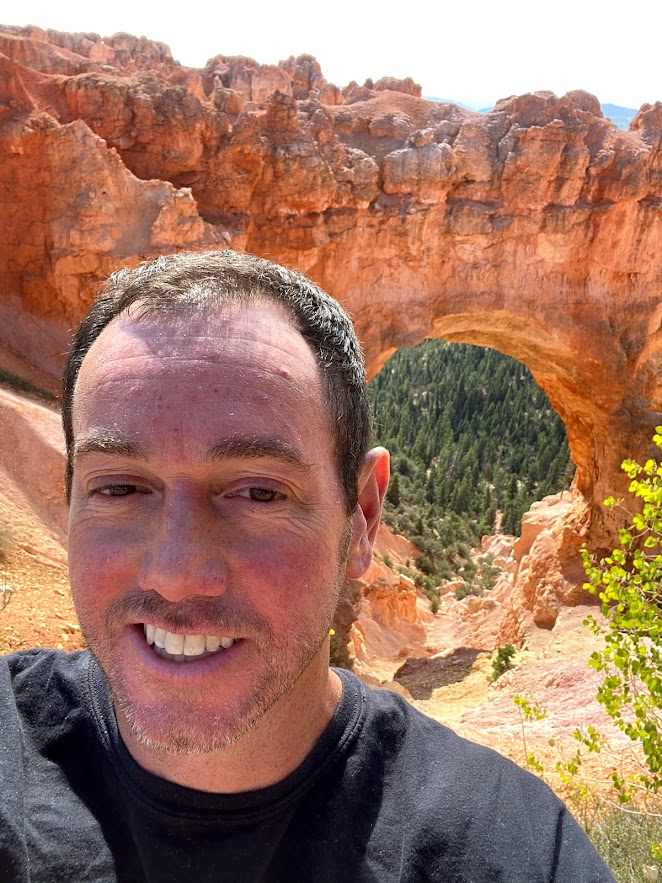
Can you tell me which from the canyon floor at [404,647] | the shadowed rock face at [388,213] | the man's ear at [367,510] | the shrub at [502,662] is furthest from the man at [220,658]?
the shrub at [502,662]

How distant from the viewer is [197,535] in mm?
1667

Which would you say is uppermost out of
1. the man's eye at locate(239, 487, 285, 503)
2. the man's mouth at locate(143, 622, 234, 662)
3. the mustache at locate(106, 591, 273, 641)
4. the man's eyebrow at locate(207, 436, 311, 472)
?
the man's eyebrow at locate(207, 436, 311, 472)

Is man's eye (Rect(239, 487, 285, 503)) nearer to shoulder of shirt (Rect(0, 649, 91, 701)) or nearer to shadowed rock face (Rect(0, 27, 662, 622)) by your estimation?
shoulder of shirt (Rect(0, 649, 91, 701))

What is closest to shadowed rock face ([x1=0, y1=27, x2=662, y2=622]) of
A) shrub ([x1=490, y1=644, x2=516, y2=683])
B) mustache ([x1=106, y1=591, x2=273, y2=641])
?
shrub ([x1=490, y1=644, x2=516, y2=683])

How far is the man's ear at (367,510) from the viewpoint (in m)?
2.18

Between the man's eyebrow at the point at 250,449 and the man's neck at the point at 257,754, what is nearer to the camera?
the man's eyebrow at the point at 250,449

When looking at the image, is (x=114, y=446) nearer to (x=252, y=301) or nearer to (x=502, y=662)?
(x=252, y=301)

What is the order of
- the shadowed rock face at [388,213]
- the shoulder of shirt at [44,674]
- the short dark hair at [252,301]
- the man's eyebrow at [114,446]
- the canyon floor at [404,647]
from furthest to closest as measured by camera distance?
the shadowed rock face at [388,213] → the canyon floor at [404,647] → the shoulder of shirt at [44,674] → the short dark hair at [252,301] → the man's eyebrow at [114,446]

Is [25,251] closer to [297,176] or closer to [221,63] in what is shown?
[297,176]

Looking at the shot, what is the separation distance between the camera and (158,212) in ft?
39.8

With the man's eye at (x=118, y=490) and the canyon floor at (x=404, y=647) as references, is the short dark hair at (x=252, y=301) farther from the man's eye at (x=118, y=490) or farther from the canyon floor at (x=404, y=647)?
the canyon floor at (x=404, y=647)

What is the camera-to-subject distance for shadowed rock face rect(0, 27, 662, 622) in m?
12.2

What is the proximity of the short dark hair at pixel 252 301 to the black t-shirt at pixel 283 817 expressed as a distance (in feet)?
2.38

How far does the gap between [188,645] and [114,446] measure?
0.54 meters
